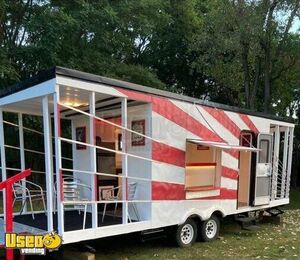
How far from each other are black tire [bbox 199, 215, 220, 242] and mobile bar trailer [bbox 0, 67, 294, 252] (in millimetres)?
20

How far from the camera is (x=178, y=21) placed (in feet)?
64.7

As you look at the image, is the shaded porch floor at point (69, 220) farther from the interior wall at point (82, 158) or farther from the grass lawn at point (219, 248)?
the interior wall at point (82, 158)

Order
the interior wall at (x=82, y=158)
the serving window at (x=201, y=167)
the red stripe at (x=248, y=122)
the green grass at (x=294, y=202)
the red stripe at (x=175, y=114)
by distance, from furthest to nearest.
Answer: the green grass at (x=294, y=202) < the red stripe at (x=248, y=122) < the interior wall at (x=82, y=158) < the serving window at (x=201, y=167) < the red stripe at (x=175, y=114)

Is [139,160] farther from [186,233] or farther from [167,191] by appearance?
[186,233]

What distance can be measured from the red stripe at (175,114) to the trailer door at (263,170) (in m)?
1.82

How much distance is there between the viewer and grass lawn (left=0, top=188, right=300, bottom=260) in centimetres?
716

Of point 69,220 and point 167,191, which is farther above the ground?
point 167,191

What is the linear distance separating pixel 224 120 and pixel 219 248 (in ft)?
8.48

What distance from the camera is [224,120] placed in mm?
8609

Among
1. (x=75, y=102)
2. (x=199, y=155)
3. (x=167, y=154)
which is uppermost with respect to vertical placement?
(x=75, y=102)

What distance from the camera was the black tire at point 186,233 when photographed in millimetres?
7527

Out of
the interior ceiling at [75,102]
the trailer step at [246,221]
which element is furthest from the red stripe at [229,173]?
the interior ceiling at [75,102]

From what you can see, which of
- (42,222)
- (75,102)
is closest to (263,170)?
(75,102)

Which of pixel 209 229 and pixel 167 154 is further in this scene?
pixel 209 229
